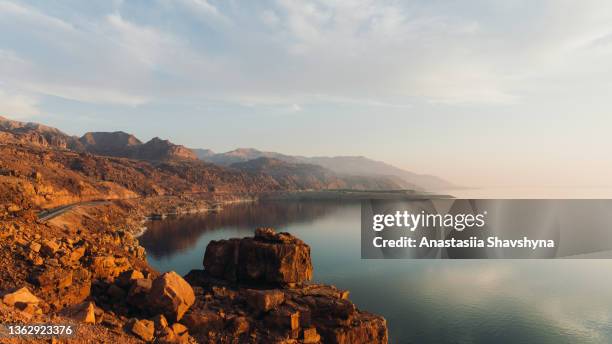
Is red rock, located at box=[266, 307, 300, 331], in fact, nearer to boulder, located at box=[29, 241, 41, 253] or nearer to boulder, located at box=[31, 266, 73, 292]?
boulder, located at box=[31, 266, 73, 292]

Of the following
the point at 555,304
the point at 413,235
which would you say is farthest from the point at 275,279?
the point at 413,235

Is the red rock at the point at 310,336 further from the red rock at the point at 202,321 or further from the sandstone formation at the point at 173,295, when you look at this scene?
the red rock at the point at 202,321

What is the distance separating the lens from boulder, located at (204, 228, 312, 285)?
100 feet

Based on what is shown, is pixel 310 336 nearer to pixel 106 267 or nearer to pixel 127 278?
pixel 127 278

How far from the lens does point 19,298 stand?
47.2 ft

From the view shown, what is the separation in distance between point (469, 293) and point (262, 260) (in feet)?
97.9

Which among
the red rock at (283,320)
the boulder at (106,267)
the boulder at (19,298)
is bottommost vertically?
the red rock at (283,320)

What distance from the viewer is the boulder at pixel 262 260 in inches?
1205

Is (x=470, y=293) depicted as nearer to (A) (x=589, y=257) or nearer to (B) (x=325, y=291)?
(B) (x=325, y=291)

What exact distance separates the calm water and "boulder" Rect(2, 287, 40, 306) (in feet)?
92.7

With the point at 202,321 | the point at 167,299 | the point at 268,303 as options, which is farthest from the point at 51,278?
the point at 268,303

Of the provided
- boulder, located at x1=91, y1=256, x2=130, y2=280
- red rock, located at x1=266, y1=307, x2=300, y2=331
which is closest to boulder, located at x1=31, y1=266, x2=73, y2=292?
boulder, located at x1=91, y1=256, x2=130, y2=280

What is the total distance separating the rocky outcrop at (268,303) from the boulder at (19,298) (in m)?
7.27

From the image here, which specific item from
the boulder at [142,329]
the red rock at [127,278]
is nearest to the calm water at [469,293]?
the boulder at [142,329]
